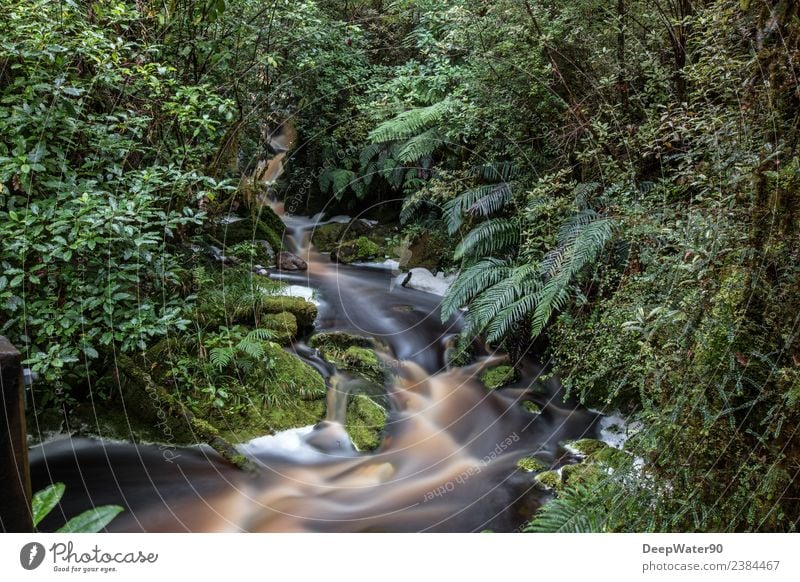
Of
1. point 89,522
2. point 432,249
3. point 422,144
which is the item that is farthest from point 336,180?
point 89,522

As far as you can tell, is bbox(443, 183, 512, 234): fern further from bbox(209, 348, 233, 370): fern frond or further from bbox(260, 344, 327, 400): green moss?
bbox(209, 348, 233, 370): fern frond

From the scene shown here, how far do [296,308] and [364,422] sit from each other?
1092mm

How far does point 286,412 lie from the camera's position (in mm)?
2758

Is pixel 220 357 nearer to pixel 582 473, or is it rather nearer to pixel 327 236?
pixel 327 236

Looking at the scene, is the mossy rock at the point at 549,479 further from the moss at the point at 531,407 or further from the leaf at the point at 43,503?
the leaf at the point at 43,503

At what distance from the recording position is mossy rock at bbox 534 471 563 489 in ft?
7.90

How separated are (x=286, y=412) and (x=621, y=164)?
2.23m

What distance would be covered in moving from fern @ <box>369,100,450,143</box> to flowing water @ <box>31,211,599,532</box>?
3.99ft

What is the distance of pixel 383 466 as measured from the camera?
2484 mm

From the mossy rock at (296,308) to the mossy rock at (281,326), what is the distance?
0.21 feet

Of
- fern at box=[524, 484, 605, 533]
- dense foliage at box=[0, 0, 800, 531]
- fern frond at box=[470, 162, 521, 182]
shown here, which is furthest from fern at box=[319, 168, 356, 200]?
fern at box=[524, 484, 605, 533]
